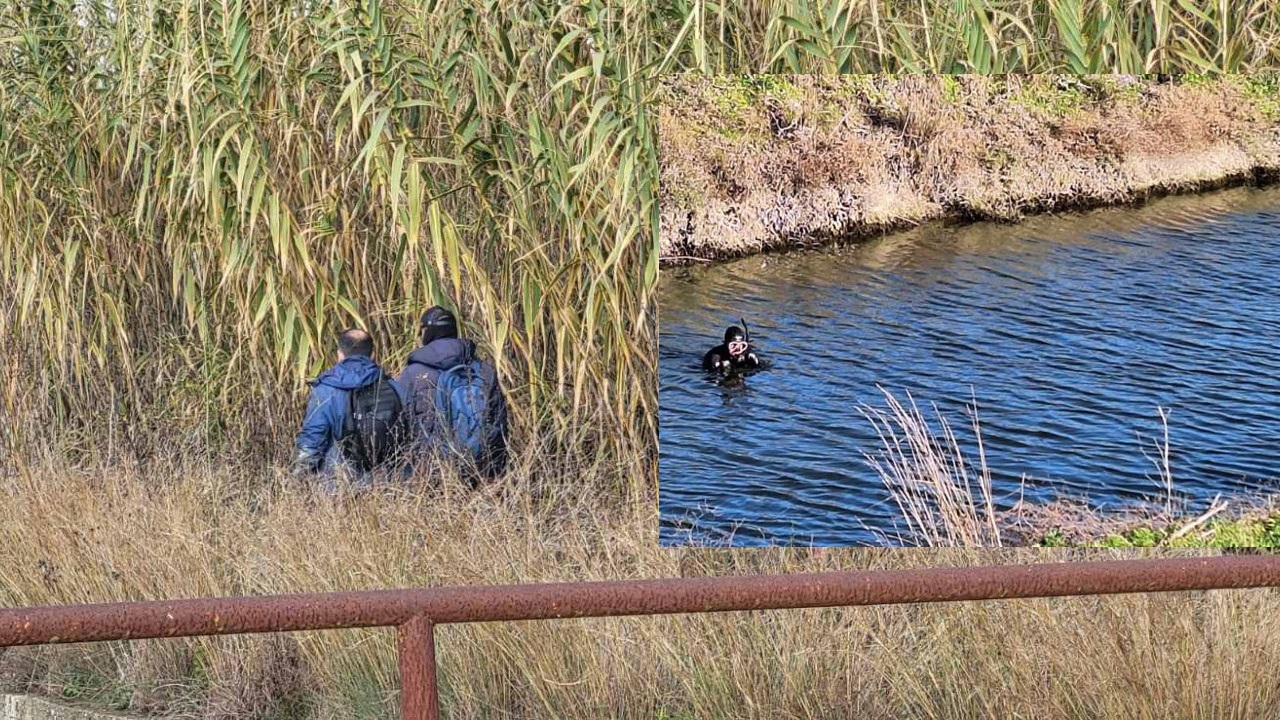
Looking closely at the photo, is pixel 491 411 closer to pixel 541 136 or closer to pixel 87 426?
pixel 541 136

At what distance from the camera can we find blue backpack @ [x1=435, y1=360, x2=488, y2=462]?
458cm

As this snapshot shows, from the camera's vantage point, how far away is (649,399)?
4.54 metres

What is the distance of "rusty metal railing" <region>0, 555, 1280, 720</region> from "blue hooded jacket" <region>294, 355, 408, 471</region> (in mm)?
2977

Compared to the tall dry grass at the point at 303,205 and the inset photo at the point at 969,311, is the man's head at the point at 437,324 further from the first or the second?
the inset photo at the point at 969,311

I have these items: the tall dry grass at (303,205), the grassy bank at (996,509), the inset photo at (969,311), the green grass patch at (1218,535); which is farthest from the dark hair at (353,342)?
the green grass patch at (1218,535)

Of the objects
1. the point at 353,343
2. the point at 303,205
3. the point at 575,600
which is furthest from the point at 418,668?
the point at 303,205

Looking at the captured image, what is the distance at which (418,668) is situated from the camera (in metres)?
1.72

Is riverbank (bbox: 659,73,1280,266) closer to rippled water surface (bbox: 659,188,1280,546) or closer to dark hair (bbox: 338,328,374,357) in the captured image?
rippled water surface (bbox: 659,188,1280,546)

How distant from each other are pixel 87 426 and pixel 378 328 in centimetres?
139

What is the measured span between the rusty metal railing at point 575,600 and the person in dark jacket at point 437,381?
288 centimetres

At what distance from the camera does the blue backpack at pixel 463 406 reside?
180 inches

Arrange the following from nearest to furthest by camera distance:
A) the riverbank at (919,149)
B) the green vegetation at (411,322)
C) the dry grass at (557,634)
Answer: the dry grass at (557,634) < the green vegetation at (411,322) < the riverbank at (919,149)

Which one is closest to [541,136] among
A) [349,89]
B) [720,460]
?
[349,89]

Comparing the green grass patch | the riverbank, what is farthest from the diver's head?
the green grass patch
